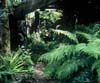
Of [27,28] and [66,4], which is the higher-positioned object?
[66,4]

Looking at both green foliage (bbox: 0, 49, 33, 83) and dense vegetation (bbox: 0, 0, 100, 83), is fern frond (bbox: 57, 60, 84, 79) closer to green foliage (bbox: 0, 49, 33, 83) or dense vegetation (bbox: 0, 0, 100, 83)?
dense vegetation (bbox: 0, 0, 100, 83)

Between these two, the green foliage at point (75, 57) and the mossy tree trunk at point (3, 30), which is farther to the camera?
the mossy tree trunk at point (3, 30)

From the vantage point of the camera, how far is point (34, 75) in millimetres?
7758

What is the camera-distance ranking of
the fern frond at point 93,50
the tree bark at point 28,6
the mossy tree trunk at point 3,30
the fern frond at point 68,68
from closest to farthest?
the fern frond at point 93,50 → the fern frond at point 68,68 → the mossy tree trunk at point 3,30 → the tree bark at point 28,6

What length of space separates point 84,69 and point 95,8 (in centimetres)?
477

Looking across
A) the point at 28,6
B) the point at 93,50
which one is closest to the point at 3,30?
the point at 28,6

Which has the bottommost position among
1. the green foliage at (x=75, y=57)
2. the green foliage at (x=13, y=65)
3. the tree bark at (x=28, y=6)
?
the green foliage at (x=13, y=65)

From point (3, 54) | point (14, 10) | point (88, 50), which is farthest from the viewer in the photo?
point (14, 10)

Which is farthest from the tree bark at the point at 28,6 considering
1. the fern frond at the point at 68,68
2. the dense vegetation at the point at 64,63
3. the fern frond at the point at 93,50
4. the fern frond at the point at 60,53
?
the fern frond at the point at 93,50

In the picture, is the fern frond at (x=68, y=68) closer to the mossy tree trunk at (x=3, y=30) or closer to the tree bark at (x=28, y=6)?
the mossy tree trunk at (x=3, y=30)

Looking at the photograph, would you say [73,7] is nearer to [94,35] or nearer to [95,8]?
[95,8]

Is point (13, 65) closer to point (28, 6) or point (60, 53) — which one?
point (60, 53)

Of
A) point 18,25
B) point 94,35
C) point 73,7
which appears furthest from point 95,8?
point 94,35

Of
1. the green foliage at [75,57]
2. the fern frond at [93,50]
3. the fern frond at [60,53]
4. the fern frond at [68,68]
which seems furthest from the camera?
the fern frond at [60,53]
